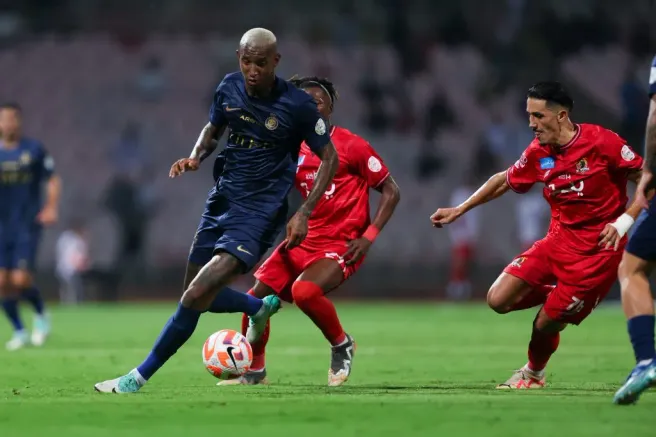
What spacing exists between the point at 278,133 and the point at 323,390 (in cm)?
176

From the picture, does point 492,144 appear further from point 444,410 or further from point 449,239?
point 444,410

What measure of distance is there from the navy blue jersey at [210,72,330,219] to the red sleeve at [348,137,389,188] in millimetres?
965

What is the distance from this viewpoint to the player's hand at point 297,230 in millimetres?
7977

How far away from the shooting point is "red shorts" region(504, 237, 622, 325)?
8750 mm

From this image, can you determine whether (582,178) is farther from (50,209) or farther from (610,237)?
(50,209)

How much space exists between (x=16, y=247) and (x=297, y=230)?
7493 millimetres

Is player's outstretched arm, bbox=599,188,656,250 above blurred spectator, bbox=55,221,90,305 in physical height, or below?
above

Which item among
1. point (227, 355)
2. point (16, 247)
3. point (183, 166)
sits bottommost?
point (16, 247)

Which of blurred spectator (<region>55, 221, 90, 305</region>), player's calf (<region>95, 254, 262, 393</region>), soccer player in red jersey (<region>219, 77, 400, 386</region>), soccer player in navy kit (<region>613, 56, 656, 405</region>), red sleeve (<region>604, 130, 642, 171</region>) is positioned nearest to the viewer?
soccer player in navy kit (<region>613, 56, 656, 405</region>)

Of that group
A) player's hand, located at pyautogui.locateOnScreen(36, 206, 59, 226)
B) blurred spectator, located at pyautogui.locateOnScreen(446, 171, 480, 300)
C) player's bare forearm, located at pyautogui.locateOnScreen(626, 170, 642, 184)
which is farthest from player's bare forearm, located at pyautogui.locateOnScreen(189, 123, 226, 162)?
blurred spectator, located at pyautogui.locateOnScreen(446, 171, 480, 300)

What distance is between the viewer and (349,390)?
824cm

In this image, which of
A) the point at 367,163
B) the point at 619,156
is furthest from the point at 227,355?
the point at 619,156

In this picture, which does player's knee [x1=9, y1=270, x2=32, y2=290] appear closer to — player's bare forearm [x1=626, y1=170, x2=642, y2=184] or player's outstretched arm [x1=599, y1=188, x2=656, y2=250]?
player's bare forearm [x1=626, y1=170, x2=642, y2=184]

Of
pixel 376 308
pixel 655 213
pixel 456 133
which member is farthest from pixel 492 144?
pixel 655 213
